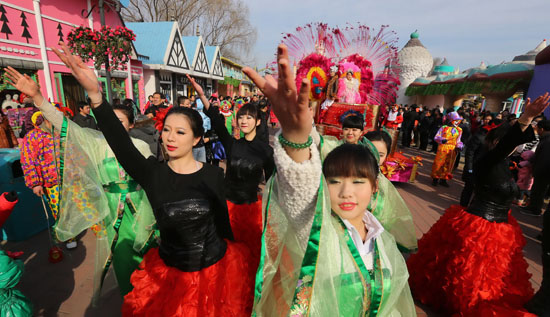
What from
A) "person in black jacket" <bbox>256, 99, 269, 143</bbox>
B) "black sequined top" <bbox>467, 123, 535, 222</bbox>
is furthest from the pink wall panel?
"black sequined top" <bbox>467, 123, 535, 222</bbox>

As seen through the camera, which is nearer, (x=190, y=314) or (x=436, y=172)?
(x=190, y=314)

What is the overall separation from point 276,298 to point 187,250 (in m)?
0.73

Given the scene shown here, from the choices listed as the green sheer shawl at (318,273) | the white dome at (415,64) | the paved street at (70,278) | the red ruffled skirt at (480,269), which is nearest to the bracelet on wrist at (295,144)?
the green sheer shawl at (318,273)

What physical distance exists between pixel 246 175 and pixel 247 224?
0.51 meters

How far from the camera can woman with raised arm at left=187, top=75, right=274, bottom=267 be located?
8.71ft

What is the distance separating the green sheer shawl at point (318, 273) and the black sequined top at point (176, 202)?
64cm

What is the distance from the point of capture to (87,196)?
243cm

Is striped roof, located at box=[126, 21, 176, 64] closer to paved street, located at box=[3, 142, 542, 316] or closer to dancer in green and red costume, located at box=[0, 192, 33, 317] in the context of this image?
paved street, located at box=[3, 142, 542, 316]

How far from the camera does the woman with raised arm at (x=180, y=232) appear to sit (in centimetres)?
163

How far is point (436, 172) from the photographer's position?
699cm

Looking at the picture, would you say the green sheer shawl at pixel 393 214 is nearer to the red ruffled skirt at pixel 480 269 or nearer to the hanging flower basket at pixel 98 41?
the red ruffled skirt at pixel 480 269

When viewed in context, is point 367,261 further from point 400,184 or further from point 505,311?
point 400,184

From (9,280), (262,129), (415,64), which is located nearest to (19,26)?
(262,129)

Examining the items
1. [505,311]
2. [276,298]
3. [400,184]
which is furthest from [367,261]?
[400,184]
